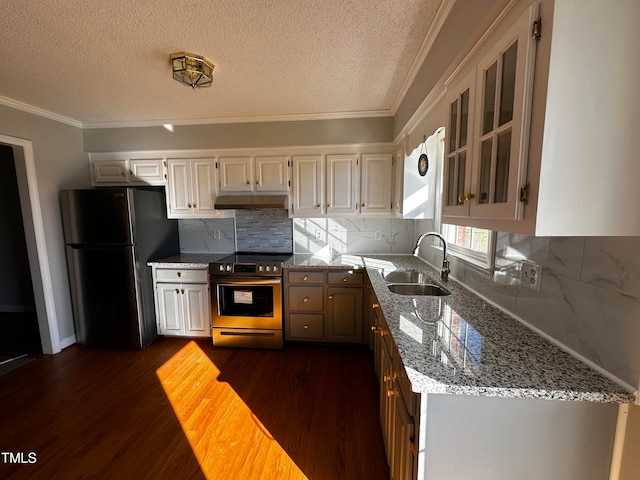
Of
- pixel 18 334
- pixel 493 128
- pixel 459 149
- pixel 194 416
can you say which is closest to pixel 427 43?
pixel 459 149

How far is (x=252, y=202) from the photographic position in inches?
111

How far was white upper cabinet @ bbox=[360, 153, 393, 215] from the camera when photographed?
280 centimetres

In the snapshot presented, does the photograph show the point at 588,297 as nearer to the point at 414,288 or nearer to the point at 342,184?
the point at 414,288

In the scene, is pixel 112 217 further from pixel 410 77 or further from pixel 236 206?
pixel 410 77

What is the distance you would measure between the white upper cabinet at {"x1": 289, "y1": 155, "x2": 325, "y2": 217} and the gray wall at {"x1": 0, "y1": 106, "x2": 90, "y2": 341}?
2456 mm

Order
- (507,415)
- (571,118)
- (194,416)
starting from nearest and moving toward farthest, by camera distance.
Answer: (571,118)
(507,415)
(194,416)

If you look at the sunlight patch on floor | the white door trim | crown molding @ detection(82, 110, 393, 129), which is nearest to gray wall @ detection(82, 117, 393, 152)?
crown molding @ detection(82, 110, 393, 129)

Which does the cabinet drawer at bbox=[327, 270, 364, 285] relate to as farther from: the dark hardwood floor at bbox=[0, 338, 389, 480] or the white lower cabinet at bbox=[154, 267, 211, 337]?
the white lower cabinet at bbox=[154, 267, 211, 337]

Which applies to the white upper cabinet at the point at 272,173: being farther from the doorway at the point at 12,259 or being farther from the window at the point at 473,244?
the doorway at the point at 12,259

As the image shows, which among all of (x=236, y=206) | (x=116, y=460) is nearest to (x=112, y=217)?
(x=236, y=206)

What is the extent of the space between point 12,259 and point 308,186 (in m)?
4.47

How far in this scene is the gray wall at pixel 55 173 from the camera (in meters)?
2.58

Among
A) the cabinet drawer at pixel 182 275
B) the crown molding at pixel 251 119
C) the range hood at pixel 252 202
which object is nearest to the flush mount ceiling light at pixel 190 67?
the crown molding at pixel 251 119

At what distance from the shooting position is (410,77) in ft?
6.43
